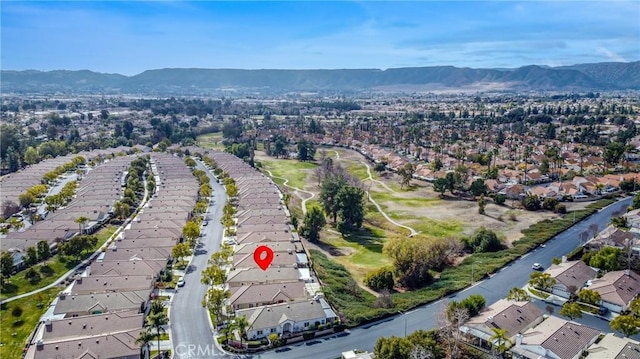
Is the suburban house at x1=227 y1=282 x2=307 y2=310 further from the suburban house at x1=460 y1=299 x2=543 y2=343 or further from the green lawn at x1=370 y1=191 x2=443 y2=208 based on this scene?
the green lawn at x1=370 y1=191 x2=443 y2=208

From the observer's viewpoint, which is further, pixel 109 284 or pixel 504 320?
pixel 109 284

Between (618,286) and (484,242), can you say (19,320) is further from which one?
(618,286)

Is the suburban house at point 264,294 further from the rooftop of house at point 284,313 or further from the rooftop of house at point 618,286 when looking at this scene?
the rooftop of house at point 618,286

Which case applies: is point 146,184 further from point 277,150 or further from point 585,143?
point 585,143

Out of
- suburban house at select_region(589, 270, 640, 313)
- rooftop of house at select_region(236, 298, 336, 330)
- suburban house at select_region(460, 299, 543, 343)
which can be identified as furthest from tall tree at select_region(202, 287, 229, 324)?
suburban house at select_region(589, 270, 640, 313)

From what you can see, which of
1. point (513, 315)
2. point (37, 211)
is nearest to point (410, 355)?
point (513, 315)

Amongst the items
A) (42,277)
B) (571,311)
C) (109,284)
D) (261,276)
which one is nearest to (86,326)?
(109,284)
